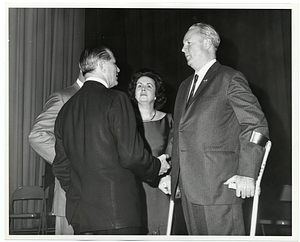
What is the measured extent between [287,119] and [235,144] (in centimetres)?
58

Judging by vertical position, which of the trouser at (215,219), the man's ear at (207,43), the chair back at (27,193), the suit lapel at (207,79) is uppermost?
the man's ear at (207,43)

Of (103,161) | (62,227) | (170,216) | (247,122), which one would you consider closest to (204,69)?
(247,122)

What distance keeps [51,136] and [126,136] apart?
0.64 meters

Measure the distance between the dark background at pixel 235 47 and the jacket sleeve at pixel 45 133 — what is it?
52 centimetres

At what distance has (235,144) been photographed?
281cm

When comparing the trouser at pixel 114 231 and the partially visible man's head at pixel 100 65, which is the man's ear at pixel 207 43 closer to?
the partially visible man's head at pixel 100 65

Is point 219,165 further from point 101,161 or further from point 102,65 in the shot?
point 102,65

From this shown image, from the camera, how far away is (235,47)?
3.22 meters

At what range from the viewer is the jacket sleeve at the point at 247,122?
2.74 m

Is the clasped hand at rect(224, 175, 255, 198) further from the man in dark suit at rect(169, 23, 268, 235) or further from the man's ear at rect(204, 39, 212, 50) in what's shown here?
the man's ear at rect(204, 39, 212, 50)

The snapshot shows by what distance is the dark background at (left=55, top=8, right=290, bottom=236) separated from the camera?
10.2ft

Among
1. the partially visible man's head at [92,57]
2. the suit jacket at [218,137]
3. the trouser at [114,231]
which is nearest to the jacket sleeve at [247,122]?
the suit jacket at [218,137]
